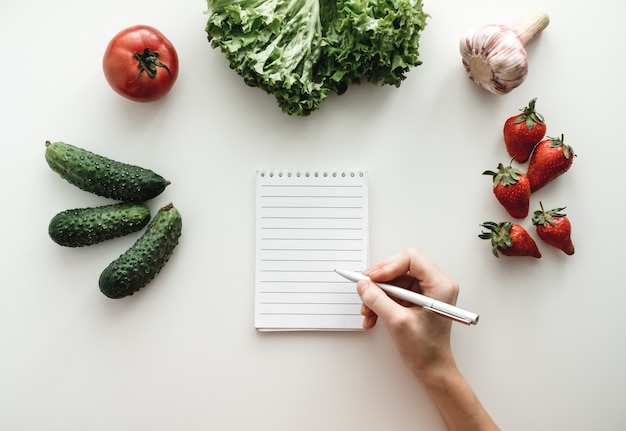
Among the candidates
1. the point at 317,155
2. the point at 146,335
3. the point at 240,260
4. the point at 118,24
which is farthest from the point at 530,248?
Result: the point at 118,24

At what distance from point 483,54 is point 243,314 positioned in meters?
0.76

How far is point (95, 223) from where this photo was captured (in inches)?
44.0

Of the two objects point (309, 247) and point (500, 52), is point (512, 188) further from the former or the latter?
point (309, 247)

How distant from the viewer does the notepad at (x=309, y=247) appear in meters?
1.15

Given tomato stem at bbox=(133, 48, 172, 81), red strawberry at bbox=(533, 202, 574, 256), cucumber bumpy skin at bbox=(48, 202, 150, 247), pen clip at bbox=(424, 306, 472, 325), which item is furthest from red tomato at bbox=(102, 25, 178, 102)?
red strawberry at bbox=(533, 202, 574, 256)

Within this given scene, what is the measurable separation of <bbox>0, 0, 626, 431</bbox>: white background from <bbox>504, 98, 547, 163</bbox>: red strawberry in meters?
0.04

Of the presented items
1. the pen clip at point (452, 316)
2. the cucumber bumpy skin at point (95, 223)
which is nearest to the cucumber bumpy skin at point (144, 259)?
the cucumber bumpy skin at point (95, 223)

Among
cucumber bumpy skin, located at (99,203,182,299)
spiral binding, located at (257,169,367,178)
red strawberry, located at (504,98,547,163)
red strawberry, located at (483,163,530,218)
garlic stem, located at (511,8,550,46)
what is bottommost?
cucumber bumpy skin, located at (99,203,182,299)

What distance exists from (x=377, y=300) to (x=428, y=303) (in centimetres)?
10

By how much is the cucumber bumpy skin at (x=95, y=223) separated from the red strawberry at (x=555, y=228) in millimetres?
859

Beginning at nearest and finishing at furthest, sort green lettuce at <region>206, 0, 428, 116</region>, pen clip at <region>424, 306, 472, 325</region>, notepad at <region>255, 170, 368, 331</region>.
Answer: pen clip at <region>424, 306, 472, 325</region> < green lettuce at <region>206, 0, 428, 116</region> < notepad at <region>255, 170, 368, 331</region>

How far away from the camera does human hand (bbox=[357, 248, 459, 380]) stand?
40.0 inches

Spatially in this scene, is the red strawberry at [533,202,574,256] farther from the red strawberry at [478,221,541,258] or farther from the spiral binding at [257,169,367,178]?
the spiral binding at [257,169,367,178]

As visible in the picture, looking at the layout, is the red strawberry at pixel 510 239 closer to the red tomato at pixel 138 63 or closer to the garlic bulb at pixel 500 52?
the garlic bulb at pixel 500 52
